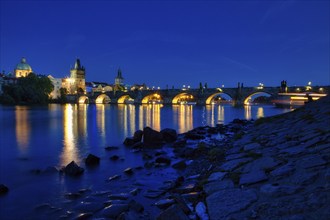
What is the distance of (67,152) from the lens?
1549cm

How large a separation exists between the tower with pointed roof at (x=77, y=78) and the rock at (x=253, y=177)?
538 ft

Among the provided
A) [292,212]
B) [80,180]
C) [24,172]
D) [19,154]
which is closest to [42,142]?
[19,154]

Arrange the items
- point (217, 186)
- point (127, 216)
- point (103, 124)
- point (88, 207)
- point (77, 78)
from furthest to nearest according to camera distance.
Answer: point (77, 78), point (103, 124), point (88, 207), point (217, 186), point (127, 216)

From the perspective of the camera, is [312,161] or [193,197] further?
[193,197]

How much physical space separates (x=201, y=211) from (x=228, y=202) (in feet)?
1.72

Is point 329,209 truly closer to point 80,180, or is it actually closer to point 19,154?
point 80,180

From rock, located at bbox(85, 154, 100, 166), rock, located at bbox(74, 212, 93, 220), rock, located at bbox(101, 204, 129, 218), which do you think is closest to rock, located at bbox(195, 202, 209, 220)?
rock, located at bbox(101, 204, 129, 218)

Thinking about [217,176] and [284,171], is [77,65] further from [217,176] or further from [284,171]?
[284,171]

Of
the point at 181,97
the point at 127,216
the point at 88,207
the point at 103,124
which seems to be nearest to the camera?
the point at 127,216

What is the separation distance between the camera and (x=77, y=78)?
6624 inches

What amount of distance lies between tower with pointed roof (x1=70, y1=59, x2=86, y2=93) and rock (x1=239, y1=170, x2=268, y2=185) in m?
164

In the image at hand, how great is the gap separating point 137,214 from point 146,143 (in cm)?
1089

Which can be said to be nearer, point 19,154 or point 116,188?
point 116,188

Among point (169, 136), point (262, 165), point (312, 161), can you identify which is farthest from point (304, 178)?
point (169, 136)
